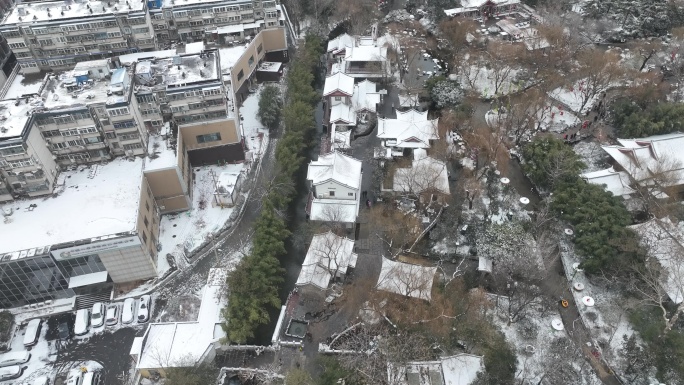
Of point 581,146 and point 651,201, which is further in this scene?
point 581,146

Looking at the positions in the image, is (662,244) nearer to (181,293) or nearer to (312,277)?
(312,277)

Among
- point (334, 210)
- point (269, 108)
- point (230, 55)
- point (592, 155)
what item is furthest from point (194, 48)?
point (592, 155)

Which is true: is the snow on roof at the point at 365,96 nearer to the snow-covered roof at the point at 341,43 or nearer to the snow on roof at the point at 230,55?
the snow-covered roof at the point at 341,43

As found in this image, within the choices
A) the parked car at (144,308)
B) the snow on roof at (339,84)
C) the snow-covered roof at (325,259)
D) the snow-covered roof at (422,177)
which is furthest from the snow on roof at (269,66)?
the parked car at (144,308)

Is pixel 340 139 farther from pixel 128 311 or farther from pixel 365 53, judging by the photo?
pixel 128 311

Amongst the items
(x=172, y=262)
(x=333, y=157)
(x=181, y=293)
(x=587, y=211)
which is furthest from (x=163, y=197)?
(x=587, y=211)

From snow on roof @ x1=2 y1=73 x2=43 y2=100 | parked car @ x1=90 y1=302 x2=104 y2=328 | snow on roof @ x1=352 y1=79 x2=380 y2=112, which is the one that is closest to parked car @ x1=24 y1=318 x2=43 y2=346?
parked car @ x1=90 y1=302 x2=104 y2=328

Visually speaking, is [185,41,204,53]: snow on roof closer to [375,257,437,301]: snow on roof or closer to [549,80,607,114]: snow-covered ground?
[375,257,437,301]: snow on roof
